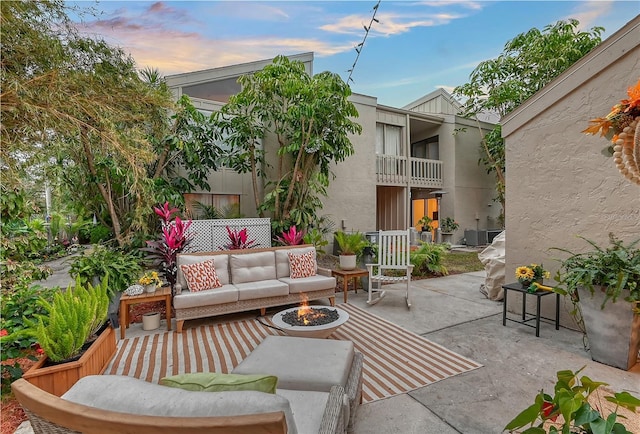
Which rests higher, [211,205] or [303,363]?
[211,205]

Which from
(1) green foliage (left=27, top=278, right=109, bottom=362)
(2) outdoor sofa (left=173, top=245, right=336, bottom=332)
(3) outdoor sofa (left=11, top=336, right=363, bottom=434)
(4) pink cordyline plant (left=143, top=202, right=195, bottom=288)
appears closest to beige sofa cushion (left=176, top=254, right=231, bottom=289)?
(2) outdoor sofa (left=173, top=245, right=336, bottom=332)

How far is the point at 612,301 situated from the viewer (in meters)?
2.82

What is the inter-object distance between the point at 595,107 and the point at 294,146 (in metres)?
5.16

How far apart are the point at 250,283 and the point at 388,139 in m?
8.58

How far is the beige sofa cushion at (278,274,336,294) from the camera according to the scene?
443 cm

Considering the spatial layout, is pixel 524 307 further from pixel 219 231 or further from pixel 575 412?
pixel 219 231

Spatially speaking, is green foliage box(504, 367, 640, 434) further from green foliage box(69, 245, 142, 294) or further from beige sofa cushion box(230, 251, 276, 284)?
green foliage box(69, 245, 142, 294)

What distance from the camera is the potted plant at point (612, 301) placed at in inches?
108

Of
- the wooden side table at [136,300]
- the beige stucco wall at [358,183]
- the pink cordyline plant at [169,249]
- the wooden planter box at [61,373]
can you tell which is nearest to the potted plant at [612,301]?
the wooden planter box at [61,373]

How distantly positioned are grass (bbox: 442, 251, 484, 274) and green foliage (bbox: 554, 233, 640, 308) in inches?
174

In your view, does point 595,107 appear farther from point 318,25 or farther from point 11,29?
point 11,29

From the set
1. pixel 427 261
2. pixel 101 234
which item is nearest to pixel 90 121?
pixel 101 234

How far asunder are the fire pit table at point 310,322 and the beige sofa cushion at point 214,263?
59.8 inches

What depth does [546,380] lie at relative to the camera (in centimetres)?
261
